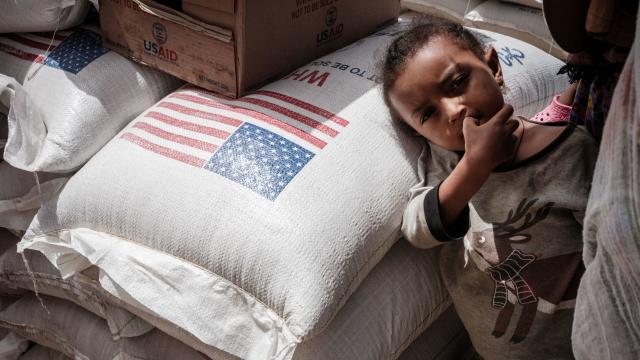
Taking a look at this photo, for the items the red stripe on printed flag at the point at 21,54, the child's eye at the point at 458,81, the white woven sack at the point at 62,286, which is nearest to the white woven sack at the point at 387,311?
the child's eye at the point at 458,81

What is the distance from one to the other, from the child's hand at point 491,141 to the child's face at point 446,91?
0.06 meters

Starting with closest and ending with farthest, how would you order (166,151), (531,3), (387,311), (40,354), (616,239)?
(616,239) → (387,311) → (166,151) → (40,354) → (531,3)

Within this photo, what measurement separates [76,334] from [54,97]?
0.51 metres

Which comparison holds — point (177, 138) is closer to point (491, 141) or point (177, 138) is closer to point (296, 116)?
point (296, 116)

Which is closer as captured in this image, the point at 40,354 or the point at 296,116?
the point at 296,116

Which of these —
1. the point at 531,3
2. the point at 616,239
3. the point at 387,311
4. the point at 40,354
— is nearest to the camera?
the point at 616,239

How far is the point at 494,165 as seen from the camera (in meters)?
0.93

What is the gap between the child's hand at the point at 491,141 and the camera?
91 cm

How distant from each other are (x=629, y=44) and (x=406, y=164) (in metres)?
0.48

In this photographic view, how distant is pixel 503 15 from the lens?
202 cm

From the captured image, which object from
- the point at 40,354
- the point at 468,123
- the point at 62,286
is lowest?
the point at 40,354

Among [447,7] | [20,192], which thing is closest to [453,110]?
[20,192]

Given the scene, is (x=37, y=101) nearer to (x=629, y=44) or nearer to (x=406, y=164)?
(x=406, y=164)

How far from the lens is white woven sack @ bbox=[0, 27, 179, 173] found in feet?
3.97
